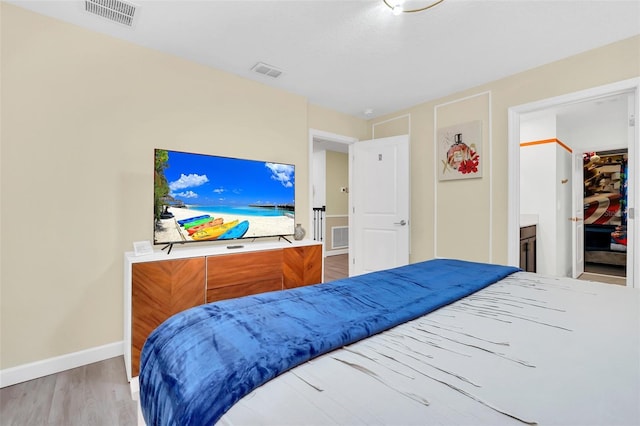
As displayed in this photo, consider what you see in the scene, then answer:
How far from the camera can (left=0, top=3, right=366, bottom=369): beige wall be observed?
6.33 feet

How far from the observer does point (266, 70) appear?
2820 mm

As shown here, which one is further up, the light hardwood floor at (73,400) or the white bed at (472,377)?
the white bed at (472,377)

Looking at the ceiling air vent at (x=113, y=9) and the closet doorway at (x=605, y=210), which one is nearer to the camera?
the ceiling air vent at (x=113, y=9)

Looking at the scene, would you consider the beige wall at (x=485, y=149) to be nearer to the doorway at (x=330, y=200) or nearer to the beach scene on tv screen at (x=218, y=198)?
the beach scene on tv screen at (x=218, y=198)

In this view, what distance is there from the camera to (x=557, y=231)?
13.1 feet

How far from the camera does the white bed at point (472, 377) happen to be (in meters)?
0.54

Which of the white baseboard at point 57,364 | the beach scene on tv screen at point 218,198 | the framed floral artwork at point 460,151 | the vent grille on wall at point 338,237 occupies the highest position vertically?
the framed floral artwork at point 460,151

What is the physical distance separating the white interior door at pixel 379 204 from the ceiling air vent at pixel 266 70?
5.57 feet

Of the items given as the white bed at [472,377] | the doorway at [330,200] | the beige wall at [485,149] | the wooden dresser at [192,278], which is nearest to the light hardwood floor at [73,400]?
Answer: the wooden dresser at [192,278]

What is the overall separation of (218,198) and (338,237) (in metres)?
4.46

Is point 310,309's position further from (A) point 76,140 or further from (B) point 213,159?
(A) point 76,140

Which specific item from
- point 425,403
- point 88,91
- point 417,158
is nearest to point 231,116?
point 88,91

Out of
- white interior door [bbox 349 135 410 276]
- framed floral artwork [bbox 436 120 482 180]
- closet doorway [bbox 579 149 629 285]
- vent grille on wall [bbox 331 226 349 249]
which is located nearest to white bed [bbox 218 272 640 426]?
framed floral artwork [bbox 436 120 482 180]

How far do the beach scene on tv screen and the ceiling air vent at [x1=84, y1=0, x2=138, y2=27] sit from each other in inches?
37.6
